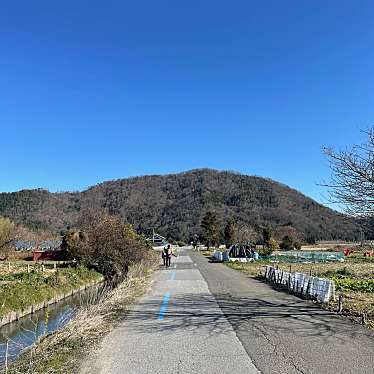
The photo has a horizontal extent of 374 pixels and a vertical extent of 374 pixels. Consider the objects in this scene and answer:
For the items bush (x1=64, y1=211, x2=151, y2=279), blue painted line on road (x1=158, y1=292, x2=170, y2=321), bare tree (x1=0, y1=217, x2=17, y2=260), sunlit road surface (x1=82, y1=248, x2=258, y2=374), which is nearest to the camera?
sunlit road surface (x1=82, y1=248, x2=258, y2=374)

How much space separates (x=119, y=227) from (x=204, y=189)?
139378mm

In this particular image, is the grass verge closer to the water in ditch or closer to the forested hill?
the water in ditch

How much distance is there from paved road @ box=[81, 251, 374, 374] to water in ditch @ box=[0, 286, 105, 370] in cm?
209

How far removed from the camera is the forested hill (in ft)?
456

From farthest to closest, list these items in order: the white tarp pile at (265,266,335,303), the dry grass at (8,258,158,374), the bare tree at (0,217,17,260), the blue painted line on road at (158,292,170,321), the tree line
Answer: the tree line
the bare tree at (0,217,17,260)
the white tarp pile at (265,266,335,303)
the blue painted line on road at (158,292,170,321)
the dry grass at (8,258,158,374)

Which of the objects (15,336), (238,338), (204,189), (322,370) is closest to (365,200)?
(238,338)

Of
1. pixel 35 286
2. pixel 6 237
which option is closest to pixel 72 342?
pixel 35 286

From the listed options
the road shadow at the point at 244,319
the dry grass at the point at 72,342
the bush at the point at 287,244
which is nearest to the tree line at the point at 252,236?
the bush at the point at 287,244

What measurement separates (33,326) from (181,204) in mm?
151128

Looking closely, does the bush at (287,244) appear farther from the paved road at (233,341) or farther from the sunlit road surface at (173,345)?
the sunlit road surface at (173,345)

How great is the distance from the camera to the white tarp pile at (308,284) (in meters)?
16.1

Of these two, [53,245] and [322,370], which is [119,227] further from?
[53,245]

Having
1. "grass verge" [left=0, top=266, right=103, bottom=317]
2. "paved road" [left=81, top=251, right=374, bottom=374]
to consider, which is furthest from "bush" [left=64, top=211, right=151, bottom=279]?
"paved road" [left=81, top=251, right=374, bottom=374]

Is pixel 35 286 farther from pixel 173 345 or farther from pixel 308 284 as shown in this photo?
pixel 173 345
